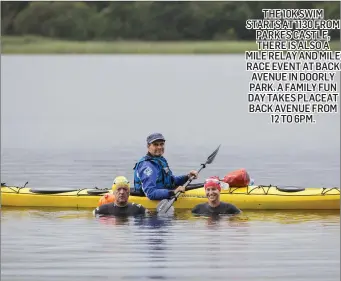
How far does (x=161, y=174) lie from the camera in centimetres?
1562

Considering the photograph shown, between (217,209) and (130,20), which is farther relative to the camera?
(130,20)

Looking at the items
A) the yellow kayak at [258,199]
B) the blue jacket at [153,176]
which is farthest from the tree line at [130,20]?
the blue jacket at [153,176]

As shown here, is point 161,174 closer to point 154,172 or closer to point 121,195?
point 154,172

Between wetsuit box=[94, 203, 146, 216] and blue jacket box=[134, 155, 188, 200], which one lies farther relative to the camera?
blue jacket box=[134, 155, 188, 200]

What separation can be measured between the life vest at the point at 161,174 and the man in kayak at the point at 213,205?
530 mm

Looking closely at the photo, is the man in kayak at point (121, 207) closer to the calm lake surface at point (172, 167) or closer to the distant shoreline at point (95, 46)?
the calm lake surface at point (172, 167)

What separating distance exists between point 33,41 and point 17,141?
9.10 meters

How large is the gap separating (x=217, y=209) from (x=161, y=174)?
904 millimetres

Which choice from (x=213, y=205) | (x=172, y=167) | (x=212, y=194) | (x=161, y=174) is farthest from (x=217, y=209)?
(x=172, y=167)

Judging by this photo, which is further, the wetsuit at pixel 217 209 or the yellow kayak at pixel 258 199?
the yellow kayak at pixel 258 199

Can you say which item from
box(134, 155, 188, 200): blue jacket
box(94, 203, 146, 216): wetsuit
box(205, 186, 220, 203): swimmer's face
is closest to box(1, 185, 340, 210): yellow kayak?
box(134, 155, 188, 200): blue jacket

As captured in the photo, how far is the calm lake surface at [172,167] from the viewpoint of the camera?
1235 centimetres

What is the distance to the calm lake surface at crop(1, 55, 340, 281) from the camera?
12.4 m

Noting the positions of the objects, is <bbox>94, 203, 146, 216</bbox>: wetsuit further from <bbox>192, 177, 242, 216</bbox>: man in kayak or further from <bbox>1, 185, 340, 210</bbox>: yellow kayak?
<bbox>192, 177, 242, 216</bbox>: man in kayak
